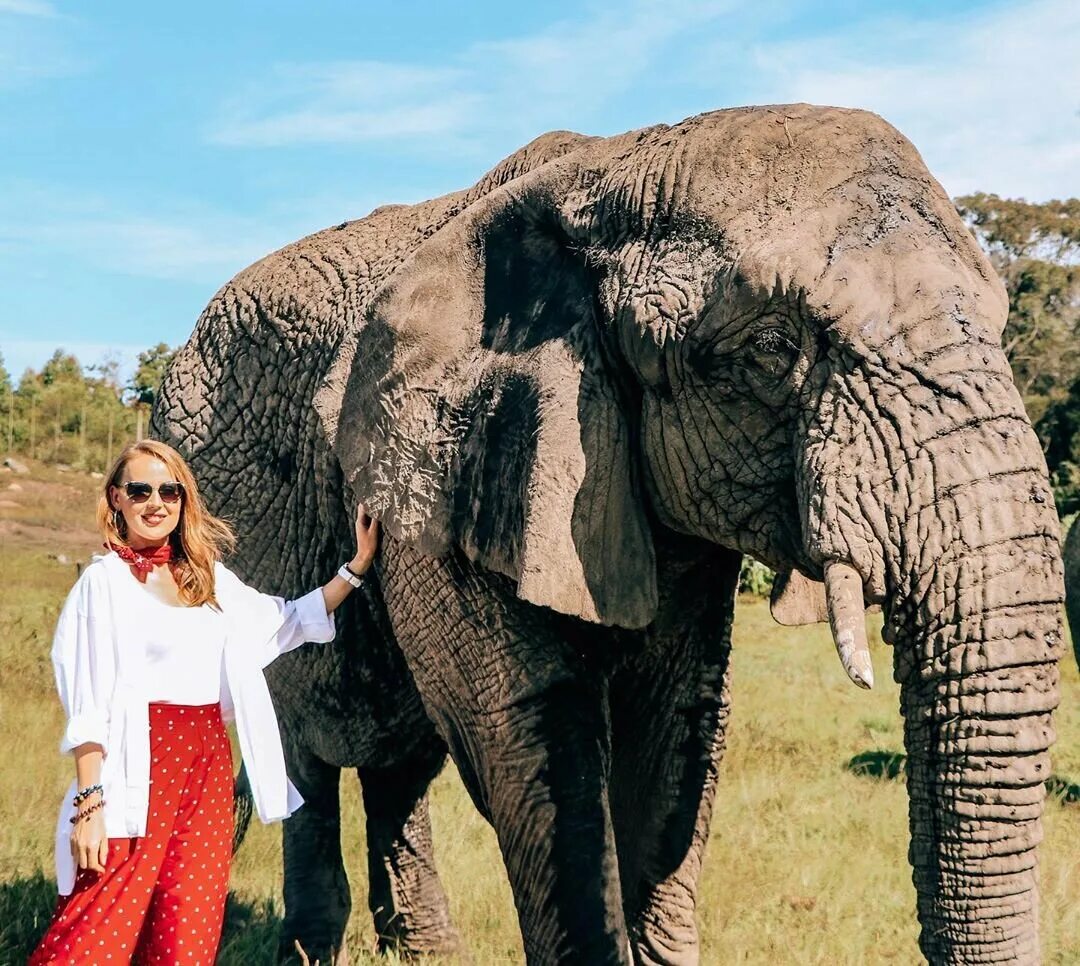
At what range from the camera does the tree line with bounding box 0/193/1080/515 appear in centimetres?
2662

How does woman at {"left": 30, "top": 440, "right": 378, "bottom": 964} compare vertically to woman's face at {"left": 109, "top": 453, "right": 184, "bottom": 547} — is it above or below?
below

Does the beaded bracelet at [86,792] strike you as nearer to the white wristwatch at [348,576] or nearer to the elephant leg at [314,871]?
the white wristwatch at [348,576]

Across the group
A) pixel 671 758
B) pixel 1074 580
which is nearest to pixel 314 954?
pixel 671 758

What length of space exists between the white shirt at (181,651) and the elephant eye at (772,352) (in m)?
1.39

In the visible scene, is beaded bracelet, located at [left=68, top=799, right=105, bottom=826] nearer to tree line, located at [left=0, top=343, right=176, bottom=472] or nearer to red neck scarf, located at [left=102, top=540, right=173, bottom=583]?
red neck scarf, located at [left=102, top=540, right=173, bottom=583]

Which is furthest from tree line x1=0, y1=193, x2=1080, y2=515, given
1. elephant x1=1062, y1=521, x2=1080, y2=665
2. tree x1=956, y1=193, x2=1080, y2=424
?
elephant x1=1062, y1=521, x2=1080, y2=665

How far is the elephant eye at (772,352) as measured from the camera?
3.31m

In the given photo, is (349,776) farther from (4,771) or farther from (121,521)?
(121,521)

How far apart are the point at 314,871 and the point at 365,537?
74.7 inches

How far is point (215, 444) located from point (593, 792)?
2213mm

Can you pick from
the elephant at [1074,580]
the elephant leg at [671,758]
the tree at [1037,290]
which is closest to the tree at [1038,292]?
the tree at [1037,290]

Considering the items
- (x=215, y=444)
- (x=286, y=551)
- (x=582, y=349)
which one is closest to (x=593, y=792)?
(x=582, y=349)

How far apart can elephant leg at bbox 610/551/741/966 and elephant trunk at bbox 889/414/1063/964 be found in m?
1.20

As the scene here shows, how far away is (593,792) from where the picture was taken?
3.96m
